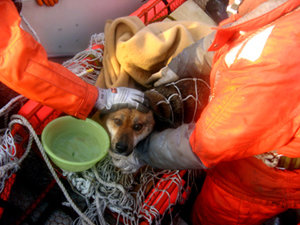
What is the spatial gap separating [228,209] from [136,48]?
1143 millimetres

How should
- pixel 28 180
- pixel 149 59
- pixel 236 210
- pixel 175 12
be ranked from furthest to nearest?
pixel 175 12, pixel 149 59, pixel 28 180, pixel 236 210

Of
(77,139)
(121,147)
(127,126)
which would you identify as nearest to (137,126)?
(127,126)

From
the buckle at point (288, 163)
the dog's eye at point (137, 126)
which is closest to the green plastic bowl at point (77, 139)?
the dog's eye at point (137, 126)

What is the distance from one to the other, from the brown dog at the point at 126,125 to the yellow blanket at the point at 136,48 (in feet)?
0.87

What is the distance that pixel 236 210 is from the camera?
141 centimetres

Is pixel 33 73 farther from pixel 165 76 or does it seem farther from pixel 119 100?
pixel 165 76

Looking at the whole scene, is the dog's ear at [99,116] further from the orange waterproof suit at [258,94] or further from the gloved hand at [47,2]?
the gloved hand at [47,2]

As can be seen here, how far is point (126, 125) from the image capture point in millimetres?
1579

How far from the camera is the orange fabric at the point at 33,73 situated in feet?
3.16

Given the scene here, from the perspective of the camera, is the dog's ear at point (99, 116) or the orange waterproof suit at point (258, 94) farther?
the dog's ear at point (99, 116)

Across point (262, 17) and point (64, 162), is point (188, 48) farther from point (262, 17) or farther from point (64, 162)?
point (64, 162)

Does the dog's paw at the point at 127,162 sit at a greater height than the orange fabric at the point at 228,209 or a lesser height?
greater

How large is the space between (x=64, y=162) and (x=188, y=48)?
1.02 m

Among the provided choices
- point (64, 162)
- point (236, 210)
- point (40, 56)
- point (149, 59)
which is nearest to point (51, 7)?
point (149, 59)
